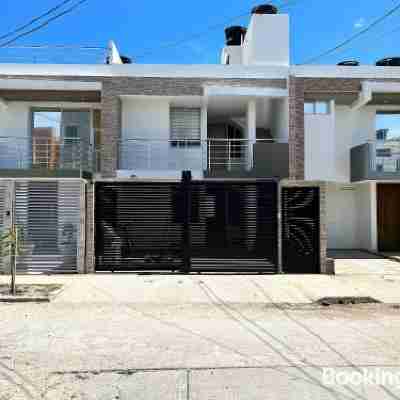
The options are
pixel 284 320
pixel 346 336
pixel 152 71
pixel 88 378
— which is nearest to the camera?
pixel 88 378

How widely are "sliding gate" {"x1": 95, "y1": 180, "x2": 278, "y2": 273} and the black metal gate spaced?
302 mm

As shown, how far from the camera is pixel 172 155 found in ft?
47.4

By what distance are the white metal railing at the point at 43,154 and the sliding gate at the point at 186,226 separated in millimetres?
4312

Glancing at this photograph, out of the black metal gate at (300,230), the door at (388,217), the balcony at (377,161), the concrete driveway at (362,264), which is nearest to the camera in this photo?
the black metal gate at (300,230)

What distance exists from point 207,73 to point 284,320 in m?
9.98

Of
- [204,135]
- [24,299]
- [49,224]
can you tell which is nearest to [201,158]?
[204,135]

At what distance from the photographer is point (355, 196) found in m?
16.1

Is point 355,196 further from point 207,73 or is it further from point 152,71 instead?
point 152,71

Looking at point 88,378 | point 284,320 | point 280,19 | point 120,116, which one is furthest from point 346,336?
point 280,19

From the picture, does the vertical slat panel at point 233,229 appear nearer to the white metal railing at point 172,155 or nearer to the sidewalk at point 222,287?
the sidewalk at point 222,287

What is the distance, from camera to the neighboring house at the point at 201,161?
10.0m

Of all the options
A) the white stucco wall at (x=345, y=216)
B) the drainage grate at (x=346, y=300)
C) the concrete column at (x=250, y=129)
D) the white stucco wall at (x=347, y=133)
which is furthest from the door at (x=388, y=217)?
the drainage grate at (x=346, y=300)

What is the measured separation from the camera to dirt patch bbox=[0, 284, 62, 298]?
7.68 metres

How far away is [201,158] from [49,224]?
6.36 metres
